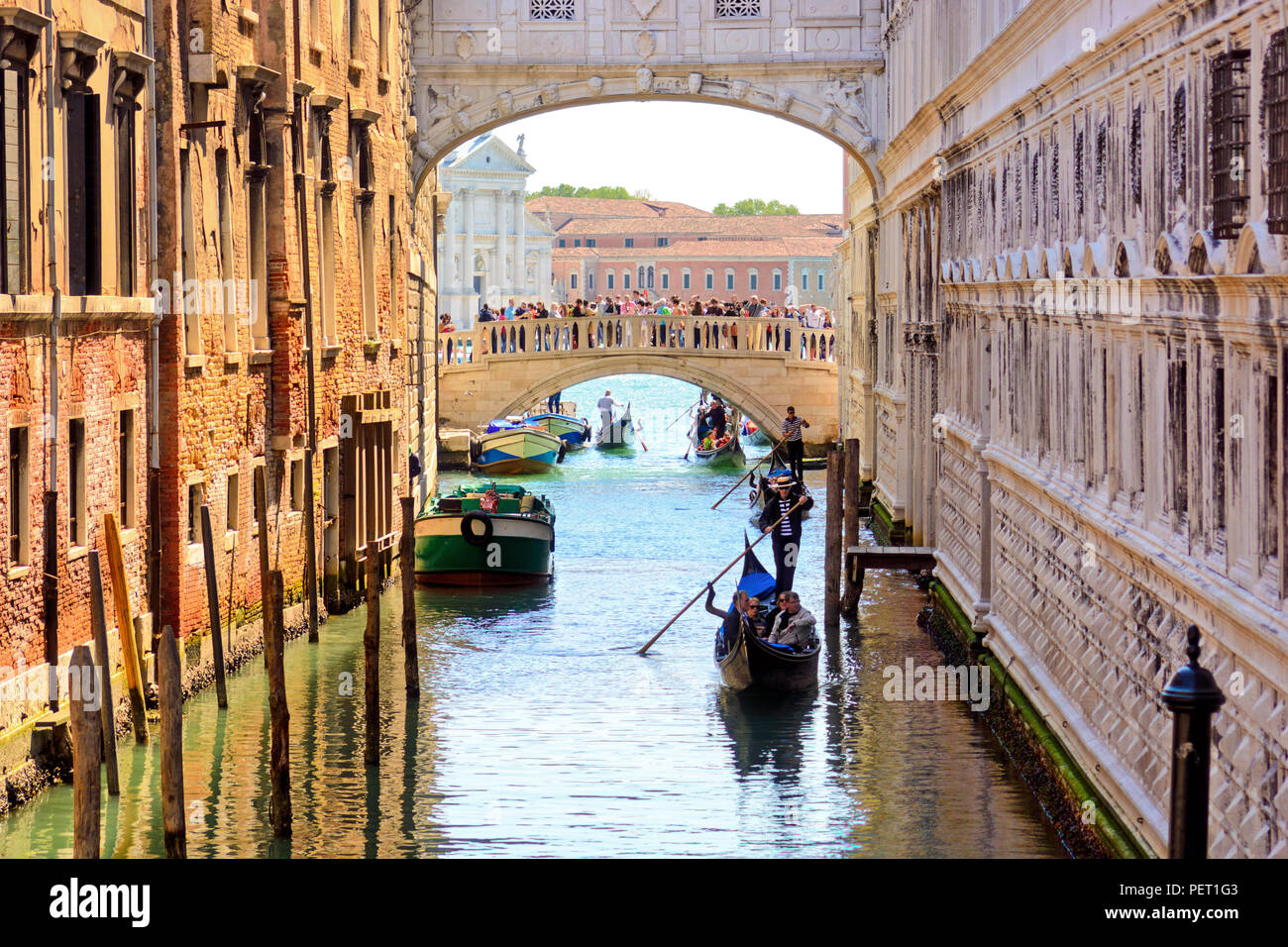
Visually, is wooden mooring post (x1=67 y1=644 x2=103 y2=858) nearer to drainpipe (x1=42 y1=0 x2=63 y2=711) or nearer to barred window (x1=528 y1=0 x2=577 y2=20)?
drainpipe (x1=42 y1=0 x2=63 y2=711)

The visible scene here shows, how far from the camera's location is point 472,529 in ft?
61.5

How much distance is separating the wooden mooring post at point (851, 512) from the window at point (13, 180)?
8.32m

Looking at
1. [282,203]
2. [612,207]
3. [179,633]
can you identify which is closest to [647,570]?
[282,203]

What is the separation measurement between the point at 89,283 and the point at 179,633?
2436mm

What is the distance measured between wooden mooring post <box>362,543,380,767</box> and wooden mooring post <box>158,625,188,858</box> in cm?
291

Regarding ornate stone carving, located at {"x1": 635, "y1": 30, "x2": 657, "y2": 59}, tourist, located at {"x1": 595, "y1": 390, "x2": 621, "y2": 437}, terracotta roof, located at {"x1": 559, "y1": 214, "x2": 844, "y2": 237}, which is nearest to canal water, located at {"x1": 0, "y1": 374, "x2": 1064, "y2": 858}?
ornate stone carving, located at {"x1": 635, "y1": 30, "x2": 657, "y2": 59}

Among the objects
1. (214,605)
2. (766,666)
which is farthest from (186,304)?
(766,666)

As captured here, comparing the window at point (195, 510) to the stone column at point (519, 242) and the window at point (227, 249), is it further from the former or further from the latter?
the stone column at point (519, 242)

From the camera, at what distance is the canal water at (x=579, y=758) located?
32.7 ft

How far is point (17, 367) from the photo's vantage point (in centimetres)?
981

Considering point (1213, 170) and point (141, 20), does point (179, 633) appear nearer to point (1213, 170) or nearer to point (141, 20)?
point (141, 20)

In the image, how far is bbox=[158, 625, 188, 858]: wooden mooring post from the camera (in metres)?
8.27

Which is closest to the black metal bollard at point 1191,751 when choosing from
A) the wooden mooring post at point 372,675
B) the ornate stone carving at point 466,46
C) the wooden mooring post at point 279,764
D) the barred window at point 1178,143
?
the barred window at point 1178,143

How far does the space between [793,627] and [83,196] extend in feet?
17.8
